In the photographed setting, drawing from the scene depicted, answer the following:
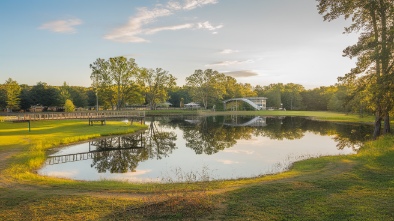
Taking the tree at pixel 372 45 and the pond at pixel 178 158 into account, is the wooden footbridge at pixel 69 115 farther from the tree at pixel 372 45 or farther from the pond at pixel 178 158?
the tree at pixel 372 45

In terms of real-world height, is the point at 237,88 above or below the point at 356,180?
above

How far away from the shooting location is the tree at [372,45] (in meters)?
19.2

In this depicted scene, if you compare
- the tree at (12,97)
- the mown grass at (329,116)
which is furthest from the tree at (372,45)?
the tree at (12,97)

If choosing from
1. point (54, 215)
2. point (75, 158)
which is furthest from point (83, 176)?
point (54, 215)

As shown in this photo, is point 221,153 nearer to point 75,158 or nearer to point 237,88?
point 75,158

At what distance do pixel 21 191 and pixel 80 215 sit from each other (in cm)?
411

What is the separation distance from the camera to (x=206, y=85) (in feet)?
292

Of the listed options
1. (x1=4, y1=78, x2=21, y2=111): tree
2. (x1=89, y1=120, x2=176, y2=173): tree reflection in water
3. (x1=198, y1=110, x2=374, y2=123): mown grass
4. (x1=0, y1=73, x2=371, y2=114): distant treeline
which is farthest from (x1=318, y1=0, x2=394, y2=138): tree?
(x1=4, y1=78, x2=21, y2=111): tree

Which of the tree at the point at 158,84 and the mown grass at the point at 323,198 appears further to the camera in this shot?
the tree at the point at 158,84

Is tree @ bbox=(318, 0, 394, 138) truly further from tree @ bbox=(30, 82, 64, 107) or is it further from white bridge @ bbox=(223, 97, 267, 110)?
tree @ bbox=(30, 82, 64, 107)

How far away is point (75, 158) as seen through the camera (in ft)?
67.6

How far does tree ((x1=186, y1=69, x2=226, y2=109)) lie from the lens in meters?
88.7

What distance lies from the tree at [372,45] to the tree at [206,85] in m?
65.1

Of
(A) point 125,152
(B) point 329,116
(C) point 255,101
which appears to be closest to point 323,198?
(A) point 125,152
